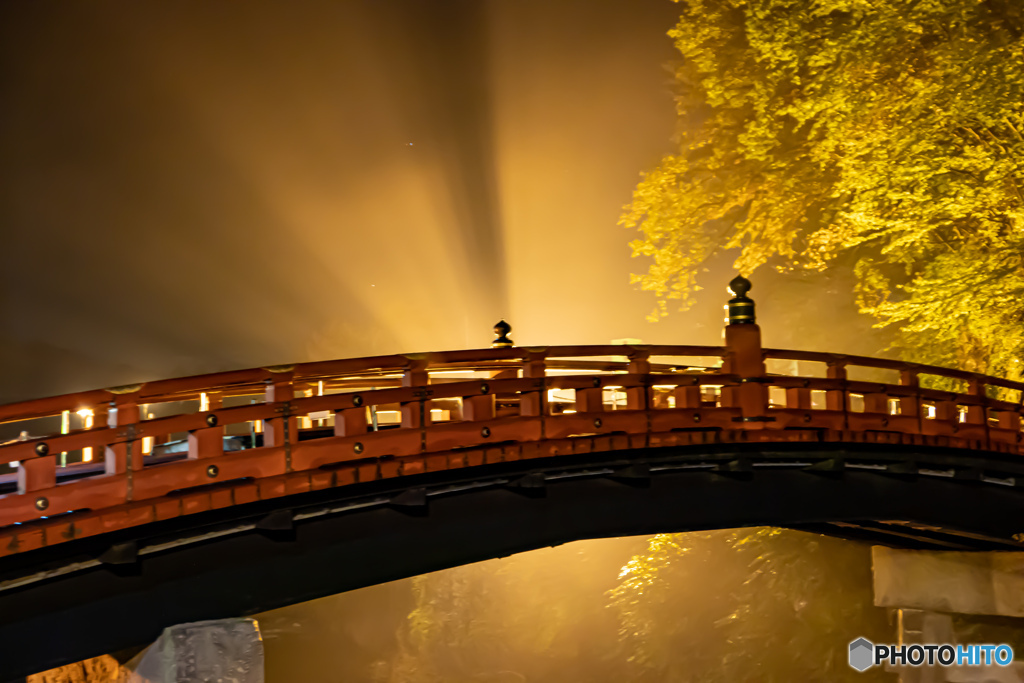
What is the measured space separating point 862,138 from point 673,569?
14.5 m

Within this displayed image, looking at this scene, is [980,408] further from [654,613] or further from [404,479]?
[654,613]

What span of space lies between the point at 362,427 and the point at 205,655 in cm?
202

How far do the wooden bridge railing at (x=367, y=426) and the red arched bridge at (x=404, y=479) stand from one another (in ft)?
0.06

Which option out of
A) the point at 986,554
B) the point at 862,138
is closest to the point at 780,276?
the point at 862,138

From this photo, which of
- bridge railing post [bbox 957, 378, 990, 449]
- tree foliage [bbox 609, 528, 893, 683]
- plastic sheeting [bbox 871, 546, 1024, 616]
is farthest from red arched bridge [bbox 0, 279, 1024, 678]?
tree foliage [bbox 609, 528, 893, 683]

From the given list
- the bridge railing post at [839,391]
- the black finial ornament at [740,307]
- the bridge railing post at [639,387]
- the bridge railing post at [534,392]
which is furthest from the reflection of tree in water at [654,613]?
the bridge railing post at [534,392]

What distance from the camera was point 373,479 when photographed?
619 centimetres

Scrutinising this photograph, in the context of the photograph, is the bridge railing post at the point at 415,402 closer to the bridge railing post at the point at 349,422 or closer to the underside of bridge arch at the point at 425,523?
the bridge railing post at the point at 349,422

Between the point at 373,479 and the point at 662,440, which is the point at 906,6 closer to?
the point at 662,440

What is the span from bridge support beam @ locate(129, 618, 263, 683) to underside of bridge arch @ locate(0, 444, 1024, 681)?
101 mm

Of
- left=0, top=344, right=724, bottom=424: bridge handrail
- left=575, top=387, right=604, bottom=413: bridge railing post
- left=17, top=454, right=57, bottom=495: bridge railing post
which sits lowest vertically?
left=17, top=454, right=57, bottom=495: bridge railing post

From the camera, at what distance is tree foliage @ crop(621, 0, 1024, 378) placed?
11.2 metres

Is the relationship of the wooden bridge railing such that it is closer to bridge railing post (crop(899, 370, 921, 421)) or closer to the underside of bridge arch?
the underside of bridge arch

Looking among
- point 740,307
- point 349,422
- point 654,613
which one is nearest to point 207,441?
point 349,422
